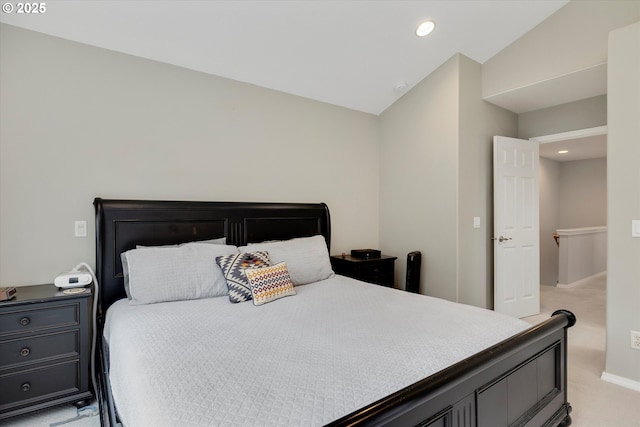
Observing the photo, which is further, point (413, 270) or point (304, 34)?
point (413, 270)

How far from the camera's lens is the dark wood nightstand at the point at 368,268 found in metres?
3.32

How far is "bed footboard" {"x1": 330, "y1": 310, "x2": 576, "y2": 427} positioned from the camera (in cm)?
93

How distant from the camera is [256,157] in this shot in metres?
3.15

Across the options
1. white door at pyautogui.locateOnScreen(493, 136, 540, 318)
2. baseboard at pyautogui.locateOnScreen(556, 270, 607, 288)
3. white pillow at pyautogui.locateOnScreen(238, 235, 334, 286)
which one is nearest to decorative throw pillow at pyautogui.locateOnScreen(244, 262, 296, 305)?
white pillow at pyautogui.locateOnScreen(238, 235, 334, 286)

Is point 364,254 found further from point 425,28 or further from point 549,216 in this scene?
point 549,216

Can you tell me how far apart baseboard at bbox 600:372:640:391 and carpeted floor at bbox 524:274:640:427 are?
Answer: 38 mm

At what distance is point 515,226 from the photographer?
12.0ft

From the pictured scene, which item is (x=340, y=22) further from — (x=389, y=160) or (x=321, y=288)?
(x=321, y=288)

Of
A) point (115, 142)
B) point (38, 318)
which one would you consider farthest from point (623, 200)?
point (38, 318)

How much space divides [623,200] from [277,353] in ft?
8.67

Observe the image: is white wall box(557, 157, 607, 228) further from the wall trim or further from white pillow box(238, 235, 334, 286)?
white pillow box(238, 235, 334, 286)

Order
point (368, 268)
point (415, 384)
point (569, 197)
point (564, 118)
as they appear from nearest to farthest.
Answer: point (415, 384) → point (368, 268) → point (564, 118) → point (569, 197)

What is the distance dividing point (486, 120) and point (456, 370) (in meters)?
3.23

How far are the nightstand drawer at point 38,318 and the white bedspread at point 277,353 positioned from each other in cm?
21
